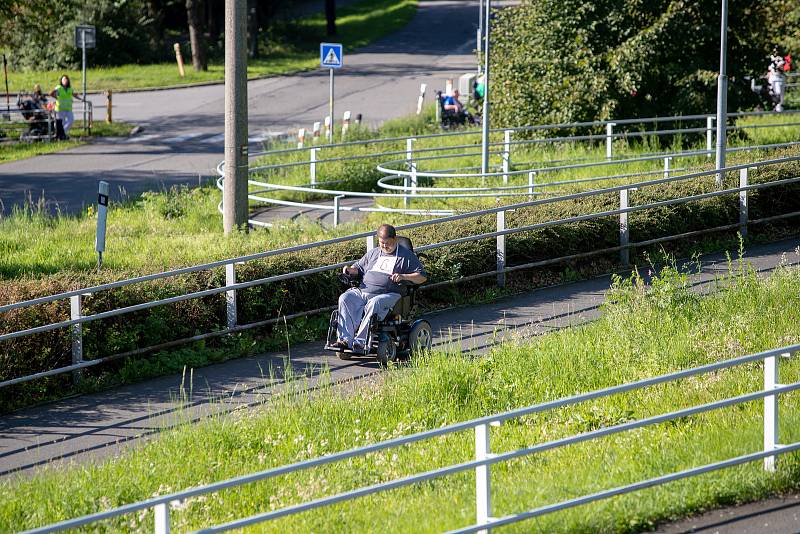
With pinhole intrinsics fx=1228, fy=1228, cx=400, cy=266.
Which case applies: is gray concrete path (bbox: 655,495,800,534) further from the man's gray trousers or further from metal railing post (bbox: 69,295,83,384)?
metal railing post (bbox: 69,295,83,384)

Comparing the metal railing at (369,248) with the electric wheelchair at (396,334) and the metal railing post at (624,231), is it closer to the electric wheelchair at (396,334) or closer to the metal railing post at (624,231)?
the metal railing post at (624,231)

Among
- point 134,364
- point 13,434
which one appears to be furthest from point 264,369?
point 13,434

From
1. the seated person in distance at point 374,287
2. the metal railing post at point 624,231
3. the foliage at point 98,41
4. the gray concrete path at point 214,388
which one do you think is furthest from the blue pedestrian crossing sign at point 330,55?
the foliage at point 98,41

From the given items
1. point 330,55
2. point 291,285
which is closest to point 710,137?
point 330,55

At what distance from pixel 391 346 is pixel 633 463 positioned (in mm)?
3662

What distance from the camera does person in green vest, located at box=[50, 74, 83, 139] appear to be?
30.1 metres

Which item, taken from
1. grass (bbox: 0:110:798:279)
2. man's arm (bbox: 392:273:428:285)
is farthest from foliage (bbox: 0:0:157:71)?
man's arm (bbox: 392:273:428:285)

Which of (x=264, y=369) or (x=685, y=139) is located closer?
(x=264, y=369)

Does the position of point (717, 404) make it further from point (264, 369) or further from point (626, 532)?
point (264, 369)

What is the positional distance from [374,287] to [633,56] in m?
14.7

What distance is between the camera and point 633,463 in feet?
27.1

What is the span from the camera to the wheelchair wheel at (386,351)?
11.3 metres

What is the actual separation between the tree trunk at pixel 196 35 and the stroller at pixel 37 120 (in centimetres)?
1083

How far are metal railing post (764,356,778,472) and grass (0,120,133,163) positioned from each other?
23.6 meters
